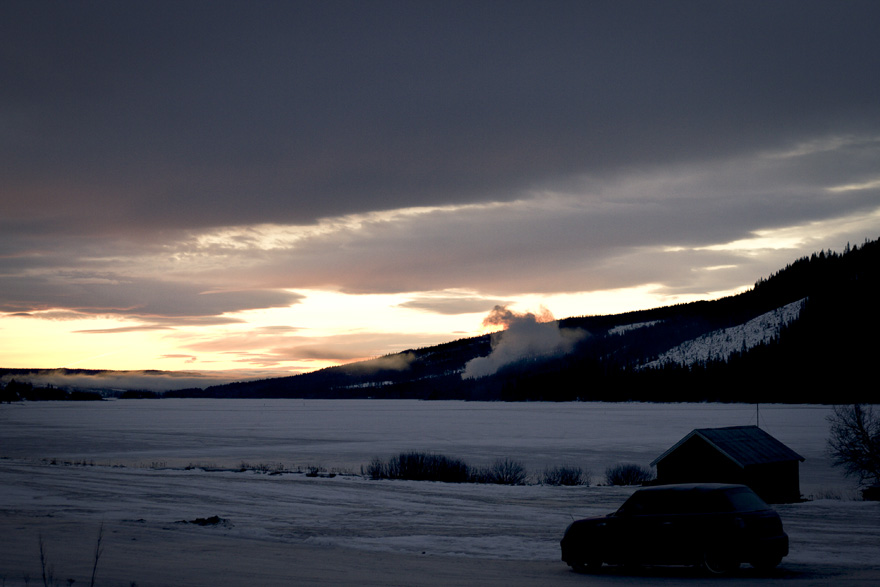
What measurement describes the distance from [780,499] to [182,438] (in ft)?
245

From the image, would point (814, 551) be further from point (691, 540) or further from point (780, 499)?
point (780, 499)

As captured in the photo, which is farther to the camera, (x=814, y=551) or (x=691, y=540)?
(x=814, y=551)

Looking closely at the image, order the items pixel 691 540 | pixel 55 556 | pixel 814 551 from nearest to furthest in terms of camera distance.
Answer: pixel 691 540 → pixel 55 556 → pixel 814 551

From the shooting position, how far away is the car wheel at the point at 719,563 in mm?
15242

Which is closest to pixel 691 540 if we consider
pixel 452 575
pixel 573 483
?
pixel 452 575

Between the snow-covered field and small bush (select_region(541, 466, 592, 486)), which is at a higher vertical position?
the snow-covered field

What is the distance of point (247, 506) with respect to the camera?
2964 cm

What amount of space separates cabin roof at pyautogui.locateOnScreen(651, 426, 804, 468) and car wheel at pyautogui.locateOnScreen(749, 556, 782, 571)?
1955cm

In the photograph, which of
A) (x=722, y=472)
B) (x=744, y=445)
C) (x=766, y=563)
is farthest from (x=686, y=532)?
(x=744, y=445)

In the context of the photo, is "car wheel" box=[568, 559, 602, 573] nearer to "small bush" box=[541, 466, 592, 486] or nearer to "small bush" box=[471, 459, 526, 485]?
"small bush" box=[471, 459, 526, 485]

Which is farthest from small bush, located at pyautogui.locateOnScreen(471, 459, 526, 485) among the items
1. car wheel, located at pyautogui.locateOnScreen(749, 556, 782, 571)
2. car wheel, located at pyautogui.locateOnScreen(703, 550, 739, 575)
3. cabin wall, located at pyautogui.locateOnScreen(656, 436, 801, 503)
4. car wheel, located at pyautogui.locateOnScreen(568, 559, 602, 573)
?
car wheel, located at pyautogui.locateOnScreen(703, 550, 739, 575)

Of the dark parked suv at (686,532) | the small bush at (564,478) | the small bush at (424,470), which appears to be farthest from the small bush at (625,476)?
the dark parked suv at (686,532)

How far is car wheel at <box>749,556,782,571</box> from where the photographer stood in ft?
51.2

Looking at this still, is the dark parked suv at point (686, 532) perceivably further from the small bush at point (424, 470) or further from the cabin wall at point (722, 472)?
the small bush at point (424, 470)
